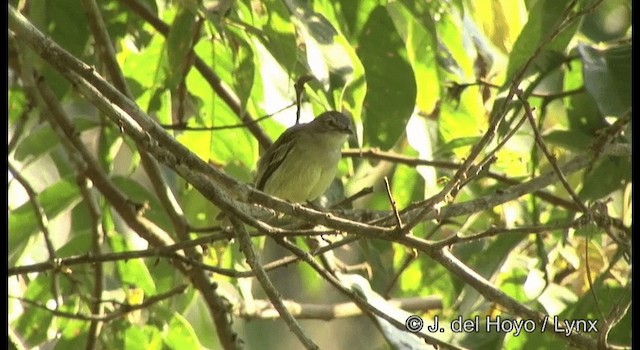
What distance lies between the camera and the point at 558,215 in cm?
509

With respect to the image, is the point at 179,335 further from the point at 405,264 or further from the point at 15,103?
the point at 15,103

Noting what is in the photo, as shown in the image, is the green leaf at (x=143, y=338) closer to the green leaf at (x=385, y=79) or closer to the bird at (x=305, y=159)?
the green leaf at (x=385, y=79)

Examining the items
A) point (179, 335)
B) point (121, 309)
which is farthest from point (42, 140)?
point (179, 335)

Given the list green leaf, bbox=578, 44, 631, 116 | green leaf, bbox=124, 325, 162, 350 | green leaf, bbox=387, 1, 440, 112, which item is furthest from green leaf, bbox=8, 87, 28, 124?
green leaf, bbox=578, 44, 631, 116

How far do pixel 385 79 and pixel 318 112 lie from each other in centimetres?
51

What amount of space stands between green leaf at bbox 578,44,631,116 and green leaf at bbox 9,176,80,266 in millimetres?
2145

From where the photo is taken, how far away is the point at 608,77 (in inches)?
153

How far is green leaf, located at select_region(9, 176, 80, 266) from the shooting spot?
4.44m

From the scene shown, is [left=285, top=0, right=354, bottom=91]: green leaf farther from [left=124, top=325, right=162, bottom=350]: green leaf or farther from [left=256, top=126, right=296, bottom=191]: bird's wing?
[left=256, top=126, right=296, bottom=191]: bird's wing

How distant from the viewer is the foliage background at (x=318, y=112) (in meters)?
3.78

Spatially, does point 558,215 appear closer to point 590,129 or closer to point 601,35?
point 590,129

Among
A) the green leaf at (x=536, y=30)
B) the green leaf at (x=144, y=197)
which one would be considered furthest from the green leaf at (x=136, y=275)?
the green leaf at (x=536, y=30)

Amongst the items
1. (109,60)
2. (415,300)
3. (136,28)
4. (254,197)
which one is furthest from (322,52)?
(415,300)

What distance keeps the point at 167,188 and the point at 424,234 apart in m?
1.16
